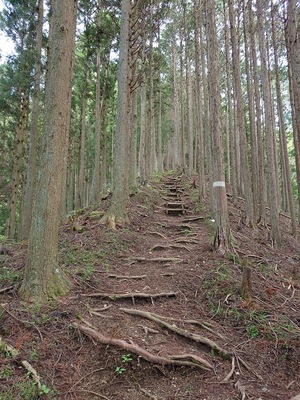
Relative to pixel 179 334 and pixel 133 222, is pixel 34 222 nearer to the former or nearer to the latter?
pixel 179 334

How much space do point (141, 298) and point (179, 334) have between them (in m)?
0.97

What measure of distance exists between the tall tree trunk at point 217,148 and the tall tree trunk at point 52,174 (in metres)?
3.29

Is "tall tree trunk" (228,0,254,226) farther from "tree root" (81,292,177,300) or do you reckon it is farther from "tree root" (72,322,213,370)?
"tree root" (72,322,213,370)

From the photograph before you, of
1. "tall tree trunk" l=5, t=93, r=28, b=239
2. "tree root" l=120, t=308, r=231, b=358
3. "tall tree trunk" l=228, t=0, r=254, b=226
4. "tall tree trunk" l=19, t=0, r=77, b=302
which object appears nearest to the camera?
"tree root" l=120, t=308, r=231, b=358

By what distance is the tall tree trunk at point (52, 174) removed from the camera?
3818 mm

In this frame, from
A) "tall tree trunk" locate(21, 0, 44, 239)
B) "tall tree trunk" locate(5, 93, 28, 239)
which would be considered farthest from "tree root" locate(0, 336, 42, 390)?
"tall tree trunk" locate(5, 93, 28, 239)

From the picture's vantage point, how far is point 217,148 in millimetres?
6258

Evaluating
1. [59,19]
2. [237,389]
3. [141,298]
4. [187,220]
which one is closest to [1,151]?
[187,220]

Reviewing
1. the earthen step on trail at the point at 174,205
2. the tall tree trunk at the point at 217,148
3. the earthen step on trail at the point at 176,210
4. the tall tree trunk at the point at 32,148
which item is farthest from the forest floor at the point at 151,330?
the earthen step on trail at the point at 174,205

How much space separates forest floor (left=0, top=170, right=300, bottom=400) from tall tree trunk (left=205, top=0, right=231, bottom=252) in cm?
43

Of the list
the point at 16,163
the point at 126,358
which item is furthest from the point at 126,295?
the point at 16,163

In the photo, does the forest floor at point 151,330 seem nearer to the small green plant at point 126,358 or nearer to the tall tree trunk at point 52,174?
the small green plant at point 126,358

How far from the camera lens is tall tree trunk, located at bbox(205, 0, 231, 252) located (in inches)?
231

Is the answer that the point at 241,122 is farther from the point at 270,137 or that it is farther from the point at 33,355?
the point at 33,355
